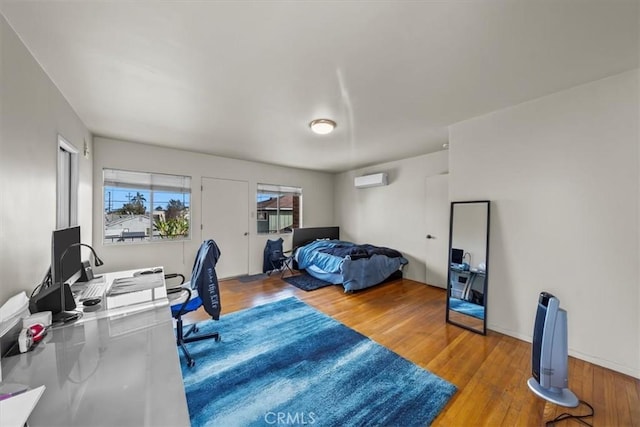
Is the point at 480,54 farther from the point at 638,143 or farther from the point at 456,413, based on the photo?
the point at 456,413

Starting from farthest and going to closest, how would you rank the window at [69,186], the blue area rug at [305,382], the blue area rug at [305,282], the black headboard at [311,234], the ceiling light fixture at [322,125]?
1. the black headboard at [311,234]
2. the blue area rug at [305,282]
3. the ceiling light fixture at [322,125]
4. the window at [69,186]
5. the blue area rug at [305,382]

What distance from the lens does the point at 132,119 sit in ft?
9.36

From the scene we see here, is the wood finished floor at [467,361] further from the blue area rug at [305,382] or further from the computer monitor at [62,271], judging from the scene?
the computer monitor at [62,271]

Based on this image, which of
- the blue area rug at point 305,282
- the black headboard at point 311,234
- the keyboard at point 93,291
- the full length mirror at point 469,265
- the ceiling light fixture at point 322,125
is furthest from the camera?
the black headboard at point 311,234

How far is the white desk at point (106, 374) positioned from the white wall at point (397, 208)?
14.2 feet

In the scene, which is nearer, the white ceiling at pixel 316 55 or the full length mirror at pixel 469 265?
the white ceiling at pixel 316 55

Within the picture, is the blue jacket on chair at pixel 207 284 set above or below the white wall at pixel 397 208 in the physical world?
below

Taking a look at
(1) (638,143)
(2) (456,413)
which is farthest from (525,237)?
(2) (456,413)

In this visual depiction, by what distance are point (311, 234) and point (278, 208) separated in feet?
3.37

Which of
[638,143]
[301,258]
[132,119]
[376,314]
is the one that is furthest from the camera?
[301,258]

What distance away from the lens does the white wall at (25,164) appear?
1330 mm

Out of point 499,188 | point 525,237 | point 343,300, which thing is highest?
point 499,188

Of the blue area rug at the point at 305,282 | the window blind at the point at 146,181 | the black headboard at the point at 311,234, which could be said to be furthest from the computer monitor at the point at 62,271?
the black headboard at the point at 311,234

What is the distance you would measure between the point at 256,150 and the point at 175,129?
4.29 feet
